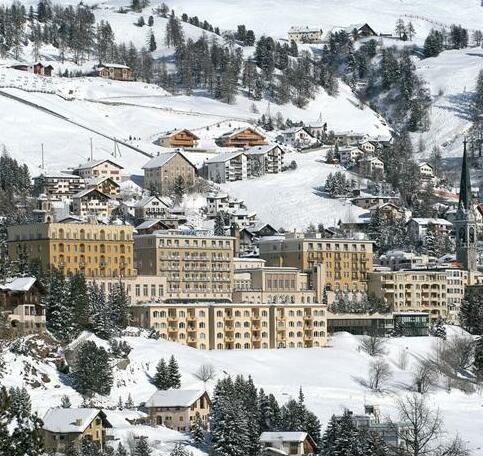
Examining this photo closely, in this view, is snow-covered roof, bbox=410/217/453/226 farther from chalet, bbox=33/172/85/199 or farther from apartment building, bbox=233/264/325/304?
chalet, bbox=33/172/85/199

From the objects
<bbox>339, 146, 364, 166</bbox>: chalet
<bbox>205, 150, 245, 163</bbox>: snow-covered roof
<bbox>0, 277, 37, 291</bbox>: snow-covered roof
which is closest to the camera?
<bbox>0, 277, 37, 291</bbox>: snow-covered roof

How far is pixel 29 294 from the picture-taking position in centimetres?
9806

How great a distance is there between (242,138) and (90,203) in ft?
121

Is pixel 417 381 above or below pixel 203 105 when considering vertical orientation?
below

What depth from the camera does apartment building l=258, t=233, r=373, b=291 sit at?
440ft

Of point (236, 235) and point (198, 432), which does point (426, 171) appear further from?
point (198, 432)

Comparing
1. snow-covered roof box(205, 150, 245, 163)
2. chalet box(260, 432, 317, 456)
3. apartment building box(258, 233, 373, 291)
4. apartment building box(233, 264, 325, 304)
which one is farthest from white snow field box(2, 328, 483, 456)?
snow-covered roof box(205, 150, 245, 163)

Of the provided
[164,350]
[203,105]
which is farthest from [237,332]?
[203,105]

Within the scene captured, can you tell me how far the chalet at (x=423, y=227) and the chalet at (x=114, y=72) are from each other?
5198 cm

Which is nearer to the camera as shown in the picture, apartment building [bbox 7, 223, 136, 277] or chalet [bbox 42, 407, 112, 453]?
chalet [bbox 42, 407, 112, 453]

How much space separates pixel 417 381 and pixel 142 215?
135 feet

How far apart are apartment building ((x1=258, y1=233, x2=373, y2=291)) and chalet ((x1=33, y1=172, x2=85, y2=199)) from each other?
2034 centimetres

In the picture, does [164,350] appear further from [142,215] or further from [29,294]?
[142,215]

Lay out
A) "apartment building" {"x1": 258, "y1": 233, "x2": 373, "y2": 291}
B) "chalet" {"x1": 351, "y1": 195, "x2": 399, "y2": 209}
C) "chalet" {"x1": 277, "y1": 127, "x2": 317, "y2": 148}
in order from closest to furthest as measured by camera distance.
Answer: "apartment building" {"x1": 258, "y1": 233, "x2": 373, "y2": 291}
"chalet" {"x1": 351, "y1": 195, "x2": 399, "y2": 209}
"chalet" {"x1": 277, "y1": 127, "x2": 317, "y2": 148}
